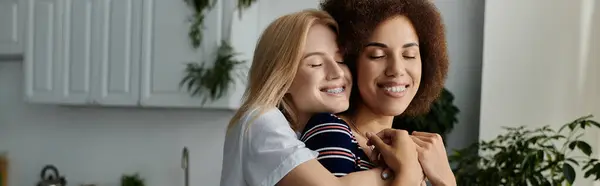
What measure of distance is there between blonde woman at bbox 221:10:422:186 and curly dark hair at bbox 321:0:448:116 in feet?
0.08

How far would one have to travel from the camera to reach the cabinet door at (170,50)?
2891mm

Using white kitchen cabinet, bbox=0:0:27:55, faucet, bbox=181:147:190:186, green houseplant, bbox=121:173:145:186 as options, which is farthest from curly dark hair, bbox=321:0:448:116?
white kitchen cabinet, bbox=0:0:27:55

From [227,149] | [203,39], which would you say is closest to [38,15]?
[203,39]

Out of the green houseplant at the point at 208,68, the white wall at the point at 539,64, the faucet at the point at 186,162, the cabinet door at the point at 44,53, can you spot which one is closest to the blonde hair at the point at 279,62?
the white wall at the point at 539,64

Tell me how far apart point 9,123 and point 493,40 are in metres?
2.55

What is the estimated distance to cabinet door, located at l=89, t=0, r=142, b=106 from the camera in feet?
9.95

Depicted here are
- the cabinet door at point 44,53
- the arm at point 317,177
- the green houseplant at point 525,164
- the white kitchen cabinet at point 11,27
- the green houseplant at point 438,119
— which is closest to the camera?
the arm at point 317,177

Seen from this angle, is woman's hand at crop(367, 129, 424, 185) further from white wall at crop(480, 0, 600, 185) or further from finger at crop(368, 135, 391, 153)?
white wall at crop(480, 0, 600, 185)

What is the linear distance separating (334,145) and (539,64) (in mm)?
1826

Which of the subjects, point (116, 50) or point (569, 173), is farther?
point (116, 50)

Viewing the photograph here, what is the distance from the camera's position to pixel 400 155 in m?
1.01

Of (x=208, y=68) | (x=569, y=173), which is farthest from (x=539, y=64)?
(x=208, y=68)

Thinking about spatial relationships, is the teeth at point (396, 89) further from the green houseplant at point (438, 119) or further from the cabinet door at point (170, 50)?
the cabinet door at point (170, 50)

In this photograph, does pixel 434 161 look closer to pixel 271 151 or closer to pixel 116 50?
pixel 271 151
